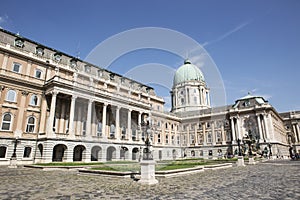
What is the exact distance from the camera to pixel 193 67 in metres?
85.2

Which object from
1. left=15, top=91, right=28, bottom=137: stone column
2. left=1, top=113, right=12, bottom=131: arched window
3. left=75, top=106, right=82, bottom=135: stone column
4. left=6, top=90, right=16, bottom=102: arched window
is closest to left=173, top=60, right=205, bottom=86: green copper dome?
left=75, top=106, right=82, bottom=135: stone column

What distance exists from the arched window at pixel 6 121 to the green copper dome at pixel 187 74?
207ft

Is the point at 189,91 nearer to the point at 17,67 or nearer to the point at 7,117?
the point at 17,67

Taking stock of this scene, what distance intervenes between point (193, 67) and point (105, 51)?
69.1 m

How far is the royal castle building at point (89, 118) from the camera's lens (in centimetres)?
2970

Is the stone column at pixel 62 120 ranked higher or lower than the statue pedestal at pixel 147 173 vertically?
higher

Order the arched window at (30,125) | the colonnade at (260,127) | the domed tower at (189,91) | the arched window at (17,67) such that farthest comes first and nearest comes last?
the domed tower at (189,91) → the colonnade at (260,127) → the arched window at (17,67) → the arched window at (30,125)

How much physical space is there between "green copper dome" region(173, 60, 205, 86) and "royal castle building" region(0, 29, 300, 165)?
19463 millimetres

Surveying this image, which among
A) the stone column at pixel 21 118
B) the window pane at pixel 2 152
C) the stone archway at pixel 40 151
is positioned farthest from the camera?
the stone archway at pixel 40 151

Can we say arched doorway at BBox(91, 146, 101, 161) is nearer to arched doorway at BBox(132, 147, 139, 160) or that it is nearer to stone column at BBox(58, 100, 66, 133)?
stone column at BBox(58, 100, 66, 133)

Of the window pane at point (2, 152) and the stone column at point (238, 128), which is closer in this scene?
the window pane at point (2, 152)

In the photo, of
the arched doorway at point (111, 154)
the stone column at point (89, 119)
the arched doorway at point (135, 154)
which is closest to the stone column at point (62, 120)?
the stone column at point (89, 119)

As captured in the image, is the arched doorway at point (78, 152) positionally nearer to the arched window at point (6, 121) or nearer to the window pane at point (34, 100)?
the window pane at point (34, 100)

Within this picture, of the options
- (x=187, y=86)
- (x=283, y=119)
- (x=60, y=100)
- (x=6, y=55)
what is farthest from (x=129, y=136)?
(x=283, y=119)
